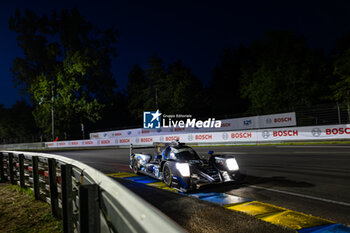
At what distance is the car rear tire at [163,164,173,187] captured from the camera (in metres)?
7.08

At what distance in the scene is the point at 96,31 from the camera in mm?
39469

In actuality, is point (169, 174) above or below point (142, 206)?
below

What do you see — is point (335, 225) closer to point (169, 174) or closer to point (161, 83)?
point (169, 174)

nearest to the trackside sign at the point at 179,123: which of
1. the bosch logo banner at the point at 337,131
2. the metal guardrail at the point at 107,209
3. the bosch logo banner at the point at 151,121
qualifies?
the bosch logo banner at the point at 151,121

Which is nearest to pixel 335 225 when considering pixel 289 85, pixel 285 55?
pixel 289 85

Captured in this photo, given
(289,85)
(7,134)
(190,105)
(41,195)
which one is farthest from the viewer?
(7,134)

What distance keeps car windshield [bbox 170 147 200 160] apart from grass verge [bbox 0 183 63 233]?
11.4 ft

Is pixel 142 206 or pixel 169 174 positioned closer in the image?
pixel 142 206

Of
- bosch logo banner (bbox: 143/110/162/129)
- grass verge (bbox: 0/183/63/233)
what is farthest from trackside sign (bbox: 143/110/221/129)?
grass verge (bbox: 0/183/63/233)

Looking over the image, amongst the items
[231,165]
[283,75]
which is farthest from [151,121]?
[231,165]

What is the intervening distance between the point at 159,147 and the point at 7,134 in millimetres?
63716

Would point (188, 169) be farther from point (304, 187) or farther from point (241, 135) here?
point (241, 135)

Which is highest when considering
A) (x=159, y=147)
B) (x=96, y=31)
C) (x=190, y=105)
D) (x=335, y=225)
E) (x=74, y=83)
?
(x=96, y=31)

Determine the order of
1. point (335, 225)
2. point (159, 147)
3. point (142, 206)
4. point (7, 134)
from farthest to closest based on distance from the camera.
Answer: point (7, 134), point (159, 147), point (335, 225), point (142, 206)
